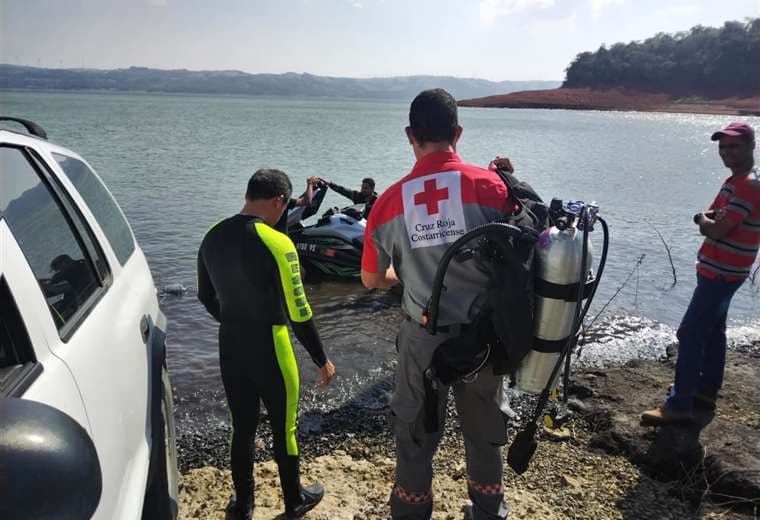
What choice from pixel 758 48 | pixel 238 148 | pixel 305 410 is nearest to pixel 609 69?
pixel 758 48

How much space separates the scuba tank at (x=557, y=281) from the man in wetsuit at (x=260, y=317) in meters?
1.19

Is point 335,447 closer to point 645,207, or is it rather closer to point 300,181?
point 645,207

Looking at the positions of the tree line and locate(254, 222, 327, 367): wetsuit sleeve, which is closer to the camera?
locate(254, 222, 327, 367): wetsuit sleeve

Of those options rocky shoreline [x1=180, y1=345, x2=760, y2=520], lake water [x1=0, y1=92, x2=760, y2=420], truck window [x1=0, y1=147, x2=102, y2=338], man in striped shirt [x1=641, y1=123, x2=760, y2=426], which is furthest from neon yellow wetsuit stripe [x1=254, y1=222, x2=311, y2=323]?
man in striped shirt [x1=641, y1=123, x2=760, y2=426]

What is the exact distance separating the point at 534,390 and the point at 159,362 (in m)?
1.75

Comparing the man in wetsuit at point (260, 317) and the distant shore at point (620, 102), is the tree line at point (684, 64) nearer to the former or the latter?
the distant shore at point (620, 102)

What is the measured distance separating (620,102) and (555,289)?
283 ft

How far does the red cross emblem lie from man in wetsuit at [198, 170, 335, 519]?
76 centimetres

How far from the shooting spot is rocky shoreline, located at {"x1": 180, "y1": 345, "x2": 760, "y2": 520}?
11.3 ft

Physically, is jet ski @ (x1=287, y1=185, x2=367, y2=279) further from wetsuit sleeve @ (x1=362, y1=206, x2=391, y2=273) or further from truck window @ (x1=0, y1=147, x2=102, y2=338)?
truck window @ (x1=0, y1=147, x2=102, y2=338)

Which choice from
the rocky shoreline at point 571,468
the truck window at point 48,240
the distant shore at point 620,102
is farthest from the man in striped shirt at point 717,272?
the distant shore at point 620,102

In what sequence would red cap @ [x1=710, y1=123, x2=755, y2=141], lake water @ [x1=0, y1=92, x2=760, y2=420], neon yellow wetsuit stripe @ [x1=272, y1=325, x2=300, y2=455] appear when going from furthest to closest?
lake water @ [x1=0, y1=92, x2=760, y2=420] → red cap @ [x1=710, y1=123, x2=755, y2=141] → neon yellow wetsuit stripe @ [x1=272, y1=325, x2=300, y2=455]

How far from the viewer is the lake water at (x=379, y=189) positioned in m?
6.74

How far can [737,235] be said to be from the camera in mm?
3996
